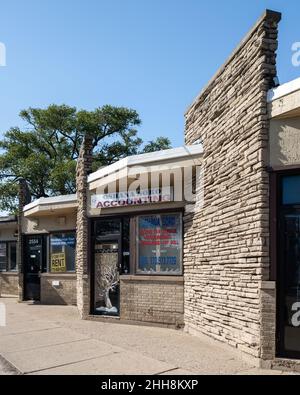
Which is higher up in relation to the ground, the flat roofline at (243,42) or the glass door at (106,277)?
the flat roofline at (243,42)

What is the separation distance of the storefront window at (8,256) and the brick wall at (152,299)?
1128cm

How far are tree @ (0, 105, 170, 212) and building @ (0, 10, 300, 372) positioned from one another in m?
15.7

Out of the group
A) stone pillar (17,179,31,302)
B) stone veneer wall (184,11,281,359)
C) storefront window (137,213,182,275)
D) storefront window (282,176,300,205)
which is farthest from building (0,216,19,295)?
storefront window (282,176,300,205)

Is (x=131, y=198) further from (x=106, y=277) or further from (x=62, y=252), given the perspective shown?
(x=62, y=252)

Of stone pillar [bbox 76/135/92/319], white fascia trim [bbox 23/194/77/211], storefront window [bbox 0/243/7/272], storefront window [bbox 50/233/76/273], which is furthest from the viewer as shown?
storefront window [bbox 0/243/7/272]

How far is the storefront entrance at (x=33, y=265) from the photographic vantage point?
18.1 meters

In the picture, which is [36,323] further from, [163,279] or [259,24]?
[259,24]

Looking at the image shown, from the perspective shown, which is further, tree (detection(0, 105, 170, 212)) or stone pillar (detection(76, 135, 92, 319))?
tree (detection(0, 105, 170, 212))

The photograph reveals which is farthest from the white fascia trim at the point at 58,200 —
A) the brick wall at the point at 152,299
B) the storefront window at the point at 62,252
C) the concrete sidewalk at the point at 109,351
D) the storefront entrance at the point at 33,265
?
the brick wall at the point at 152,299

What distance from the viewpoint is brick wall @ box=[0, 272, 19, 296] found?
21.2 metres

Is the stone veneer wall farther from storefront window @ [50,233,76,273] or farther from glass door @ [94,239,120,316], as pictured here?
storefront window @ [50,233,76,273]

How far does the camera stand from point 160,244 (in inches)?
440

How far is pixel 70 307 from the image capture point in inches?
635

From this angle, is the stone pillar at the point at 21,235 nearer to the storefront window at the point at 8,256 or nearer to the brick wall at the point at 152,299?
the storefront window at the point at 8,256
